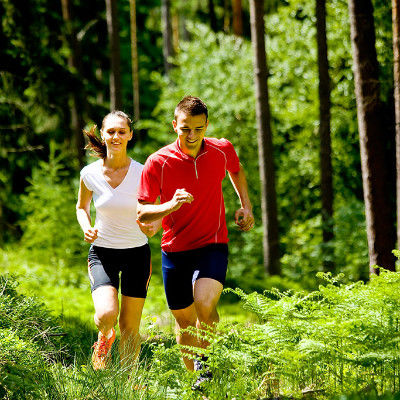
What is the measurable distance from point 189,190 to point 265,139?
967 cm

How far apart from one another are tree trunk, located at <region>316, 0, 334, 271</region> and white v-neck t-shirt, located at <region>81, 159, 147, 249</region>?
926 cm

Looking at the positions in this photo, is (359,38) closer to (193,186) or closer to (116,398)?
(193,186)

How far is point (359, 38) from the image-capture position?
32.3 feet

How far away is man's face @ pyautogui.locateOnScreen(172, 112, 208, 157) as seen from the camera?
17.0 ft

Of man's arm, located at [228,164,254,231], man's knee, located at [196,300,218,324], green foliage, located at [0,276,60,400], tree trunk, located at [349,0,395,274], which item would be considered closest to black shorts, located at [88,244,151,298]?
green foliage, located at [0,276,60,400]

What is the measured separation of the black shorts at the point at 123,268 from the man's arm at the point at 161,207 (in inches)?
26.5

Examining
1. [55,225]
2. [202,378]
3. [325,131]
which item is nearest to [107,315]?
[202,378]

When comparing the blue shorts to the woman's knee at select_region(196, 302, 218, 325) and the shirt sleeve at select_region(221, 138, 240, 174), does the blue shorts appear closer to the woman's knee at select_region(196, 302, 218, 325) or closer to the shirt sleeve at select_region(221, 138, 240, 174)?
the woman's knee at select_region(196, 302, 218, 325)

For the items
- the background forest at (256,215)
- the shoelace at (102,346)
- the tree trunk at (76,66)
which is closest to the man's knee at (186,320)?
the background forest at (256,215)

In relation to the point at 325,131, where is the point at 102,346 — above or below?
below

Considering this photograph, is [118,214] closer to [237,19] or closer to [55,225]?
[55,225]

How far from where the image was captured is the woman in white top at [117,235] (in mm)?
5590

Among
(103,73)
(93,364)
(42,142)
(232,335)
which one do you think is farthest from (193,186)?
(103,73)

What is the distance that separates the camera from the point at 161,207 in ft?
16.0
